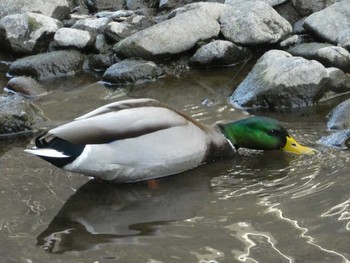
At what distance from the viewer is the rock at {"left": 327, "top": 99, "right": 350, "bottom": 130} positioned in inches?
222

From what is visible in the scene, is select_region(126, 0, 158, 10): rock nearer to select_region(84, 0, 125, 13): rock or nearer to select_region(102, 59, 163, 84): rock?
select_region(84, 0, 125, 13): rock

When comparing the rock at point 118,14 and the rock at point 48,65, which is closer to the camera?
the rock at point 48,65

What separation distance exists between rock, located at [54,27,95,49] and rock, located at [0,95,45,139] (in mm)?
2443

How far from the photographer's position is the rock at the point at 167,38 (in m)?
8.12

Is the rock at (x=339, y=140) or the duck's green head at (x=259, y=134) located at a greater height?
the rock at (x=339, y=140)

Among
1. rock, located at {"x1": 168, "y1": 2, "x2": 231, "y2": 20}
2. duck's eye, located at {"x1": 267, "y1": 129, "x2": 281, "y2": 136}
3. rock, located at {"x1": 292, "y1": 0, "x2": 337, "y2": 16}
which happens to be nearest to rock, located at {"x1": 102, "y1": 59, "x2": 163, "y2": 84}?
rock, located at {"x1": 168, "y1": 2, "x2": 231, "y2": 20}

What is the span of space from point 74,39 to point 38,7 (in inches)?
52.5

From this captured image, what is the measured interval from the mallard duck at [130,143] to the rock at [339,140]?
0.64ft

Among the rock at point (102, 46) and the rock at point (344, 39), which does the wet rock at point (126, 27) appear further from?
the rock at point (344, 39)

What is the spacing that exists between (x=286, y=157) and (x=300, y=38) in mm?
3639

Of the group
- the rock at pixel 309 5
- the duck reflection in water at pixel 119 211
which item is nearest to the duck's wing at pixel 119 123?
the duck reflection in water at pixel 119 211

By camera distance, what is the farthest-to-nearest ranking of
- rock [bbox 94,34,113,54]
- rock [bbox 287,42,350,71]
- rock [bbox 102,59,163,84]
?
rock [bbox 94,34,113,54], rock [bbox 102,59,163,84], rock [bbox 287,42,350,71]

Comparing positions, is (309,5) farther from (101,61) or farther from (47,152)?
(47,152)

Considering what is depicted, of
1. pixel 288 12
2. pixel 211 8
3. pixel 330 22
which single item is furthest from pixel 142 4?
pixel 330 22
